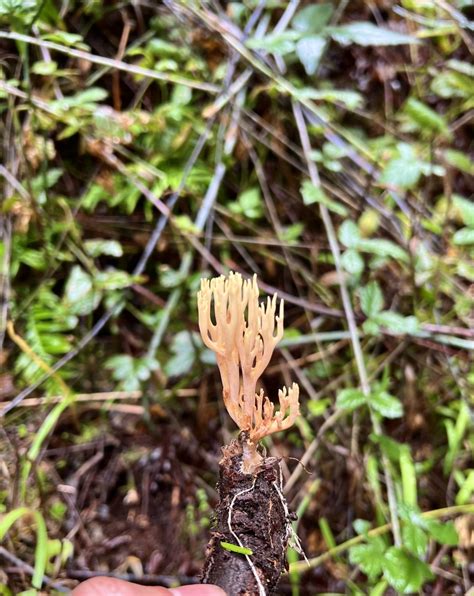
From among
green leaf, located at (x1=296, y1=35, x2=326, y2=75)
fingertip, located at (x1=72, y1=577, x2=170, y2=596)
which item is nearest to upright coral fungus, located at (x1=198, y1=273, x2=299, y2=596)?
fingertip, located at (x1=72, y1=577, x2=170, y2=596)

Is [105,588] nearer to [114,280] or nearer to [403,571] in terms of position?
[403,571]

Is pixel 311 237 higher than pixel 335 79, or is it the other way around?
pixel 335 79

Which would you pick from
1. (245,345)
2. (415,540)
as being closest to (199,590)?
(245,345)

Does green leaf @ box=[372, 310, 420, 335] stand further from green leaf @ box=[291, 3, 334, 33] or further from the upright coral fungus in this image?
green leaf @ box=[291, 3, 334, 33]

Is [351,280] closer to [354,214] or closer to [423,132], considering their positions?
[354,214]

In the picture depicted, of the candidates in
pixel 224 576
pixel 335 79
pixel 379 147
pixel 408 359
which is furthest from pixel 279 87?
pixel 224 576

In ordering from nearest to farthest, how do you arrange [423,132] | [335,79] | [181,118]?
1. [181,118]
2. [423,132]
3. [335,79]

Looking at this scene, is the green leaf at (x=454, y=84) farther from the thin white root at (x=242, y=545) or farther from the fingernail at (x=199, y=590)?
the fingernail at (x=199, y=590)
